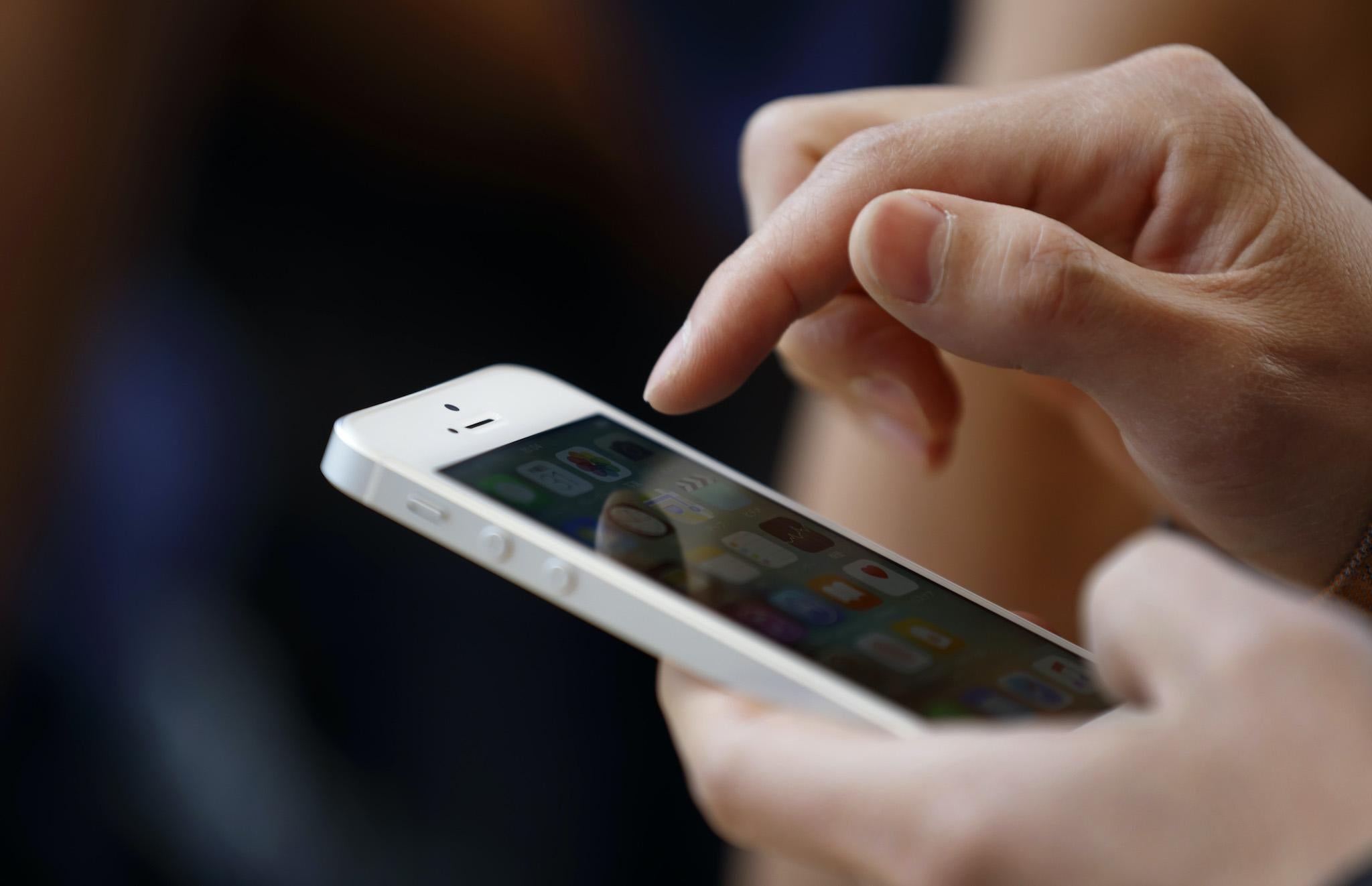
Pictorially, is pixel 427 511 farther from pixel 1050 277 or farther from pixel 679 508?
pixel 1050 277

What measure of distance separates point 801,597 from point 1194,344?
0.70 feet

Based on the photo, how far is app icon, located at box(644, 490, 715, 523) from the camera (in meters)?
0.57

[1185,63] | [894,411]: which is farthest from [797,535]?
[1185,63]

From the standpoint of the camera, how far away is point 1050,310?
47cm

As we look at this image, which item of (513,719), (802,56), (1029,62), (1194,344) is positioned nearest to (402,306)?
(513,719)

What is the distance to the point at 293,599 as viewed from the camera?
1.05 m

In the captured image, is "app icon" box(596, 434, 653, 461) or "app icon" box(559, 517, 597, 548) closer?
"app icon" box(559, 517, 597, 548)

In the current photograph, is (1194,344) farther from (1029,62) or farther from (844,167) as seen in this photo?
(1029,62)

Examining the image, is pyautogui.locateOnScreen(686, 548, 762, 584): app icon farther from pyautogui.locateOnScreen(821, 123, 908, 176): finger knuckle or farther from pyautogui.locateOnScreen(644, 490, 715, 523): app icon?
pyautogui.locateOnScreen(821, 123, 908, 176): finger knuckle

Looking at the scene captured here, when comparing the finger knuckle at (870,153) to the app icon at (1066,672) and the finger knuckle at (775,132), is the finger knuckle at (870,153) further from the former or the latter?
the app icon at (1066,672)

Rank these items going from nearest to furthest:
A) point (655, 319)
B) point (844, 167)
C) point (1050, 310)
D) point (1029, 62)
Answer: point (1050, 310)
point (844, 167)
point (1029, 62)
point (655, 319)

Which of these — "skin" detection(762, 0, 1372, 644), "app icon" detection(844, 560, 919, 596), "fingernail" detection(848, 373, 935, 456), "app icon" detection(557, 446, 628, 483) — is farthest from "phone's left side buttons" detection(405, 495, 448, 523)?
"skin" detection(762, 0, 1372, 644)

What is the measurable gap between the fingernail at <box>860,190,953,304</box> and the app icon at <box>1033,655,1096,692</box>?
18 cm

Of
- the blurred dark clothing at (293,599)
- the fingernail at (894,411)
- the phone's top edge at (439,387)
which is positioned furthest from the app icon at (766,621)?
the blurred dark clothing at (293,599)
